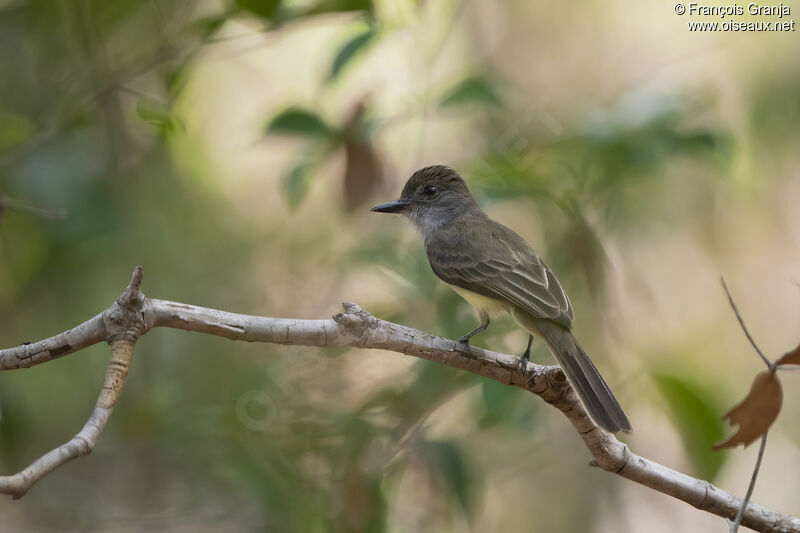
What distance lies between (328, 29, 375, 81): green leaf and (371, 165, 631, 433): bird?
33.5 inches

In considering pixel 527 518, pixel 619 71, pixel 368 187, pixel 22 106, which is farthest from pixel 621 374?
pixel 22 106

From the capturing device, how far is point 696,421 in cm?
329

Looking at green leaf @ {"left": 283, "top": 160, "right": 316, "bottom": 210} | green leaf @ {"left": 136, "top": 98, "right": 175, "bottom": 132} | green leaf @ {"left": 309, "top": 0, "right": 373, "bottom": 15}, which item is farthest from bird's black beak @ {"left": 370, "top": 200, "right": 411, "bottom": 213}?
green leaf @ {"left": 136, "top": 98, "right": 175, "bottom": 132}

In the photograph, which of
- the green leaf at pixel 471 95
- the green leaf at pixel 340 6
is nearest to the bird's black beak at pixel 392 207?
the green leaf at pixel 471 95

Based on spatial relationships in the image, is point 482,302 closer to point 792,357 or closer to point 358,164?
point 358,164

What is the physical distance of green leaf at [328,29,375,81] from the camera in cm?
363

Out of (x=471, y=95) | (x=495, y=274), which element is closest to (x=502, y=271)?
(x=495, y=274)

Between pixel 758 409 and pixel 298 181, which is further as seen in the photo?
pixel 298 181

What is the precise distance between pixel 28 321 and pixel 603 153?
3627 mm

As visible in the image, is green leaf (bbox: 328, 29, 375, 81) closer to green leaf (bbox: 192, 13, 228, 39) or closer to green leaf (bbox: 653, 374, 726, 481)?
green leaf (bbox: 192, 13, 228, 39)

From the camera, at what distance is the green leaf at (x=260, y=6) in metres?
3.39

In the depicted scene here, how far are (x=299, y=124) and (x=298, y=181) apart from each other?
29 cm

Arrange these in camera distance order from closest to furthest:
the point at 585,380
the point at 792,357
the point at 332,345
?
the point at 792,357
the point at 332,345
the point at 585,380

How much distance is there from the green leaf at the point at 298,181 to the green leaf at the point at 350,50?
0.50 metres
